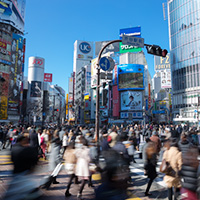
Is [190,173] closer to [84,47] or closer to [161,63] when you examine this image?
[161,63]

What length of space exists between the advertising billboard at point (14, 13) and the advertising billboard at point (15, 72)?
623 centimetres

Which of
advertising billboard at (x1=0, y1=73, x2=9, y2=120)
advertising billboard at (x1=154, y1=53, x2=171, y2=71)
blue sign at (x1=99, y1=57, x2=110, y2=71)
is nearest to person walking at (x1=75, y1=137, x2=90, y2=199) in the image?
blue sign at (x1=99, y1=57, x2=110, y2=71)

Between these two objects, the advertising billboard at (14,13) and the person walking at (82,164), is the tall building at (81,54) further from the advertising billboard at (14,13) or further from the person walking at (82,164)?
the person walking at (82,164)

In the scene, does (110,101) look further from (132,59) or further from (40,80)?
(40,80)

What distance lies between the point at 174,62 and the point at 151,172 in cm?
5921

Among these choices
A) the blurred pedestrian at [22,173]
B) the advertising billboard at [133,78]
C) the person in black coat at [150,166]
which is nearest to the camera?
the blurred pedestrian at [22,173]

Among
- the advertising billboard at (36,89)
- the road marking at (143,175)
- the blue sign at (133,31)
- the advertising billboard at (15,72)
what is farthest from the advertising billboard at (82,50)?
the road marking at (143,175)

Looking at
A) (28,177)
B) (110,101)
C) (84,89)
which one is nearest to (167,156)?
(28,177)

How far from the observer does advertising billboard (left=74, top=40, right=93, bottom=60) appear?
103 metres

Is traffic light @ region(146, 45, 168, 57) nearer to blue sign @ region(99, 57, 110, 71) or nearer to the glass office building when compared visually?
blue sign @ region(99, 57, 110, 71)

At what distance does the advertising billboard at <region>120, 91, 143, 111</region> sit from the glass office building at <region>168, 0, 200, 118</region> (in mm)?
13754

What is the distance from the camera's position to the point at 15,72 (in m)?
55.8

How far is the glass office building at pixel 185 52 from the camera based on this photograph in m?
52.2

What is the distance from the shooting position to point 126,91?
50812 millimetres
